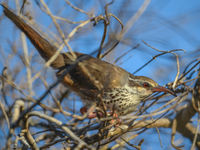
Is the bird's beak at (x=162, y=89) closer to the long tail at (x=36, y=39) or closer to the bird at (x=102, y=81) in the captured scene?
the bird at (x=102, y=81)

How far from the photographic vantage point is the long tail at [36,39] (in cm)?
349

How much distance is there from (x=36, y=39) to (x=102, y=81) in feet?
4.05

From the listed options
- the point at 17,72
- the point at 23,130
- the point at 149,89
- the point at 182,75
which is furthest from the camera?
the point at 17,72

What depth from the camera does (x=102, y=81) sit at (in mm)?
3766

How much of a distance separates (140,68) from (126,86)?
1.32 ft

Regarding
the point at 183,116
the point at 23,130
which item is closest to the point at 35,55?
the point at 23,130

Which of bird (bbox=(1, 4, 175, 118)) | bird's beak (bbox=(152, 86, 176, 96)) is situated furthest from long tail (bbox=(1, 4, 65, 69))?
bird's beak (bbox=(152, 86, 176, 96))

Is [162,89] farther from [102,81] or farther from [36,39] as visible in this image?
[36,39]

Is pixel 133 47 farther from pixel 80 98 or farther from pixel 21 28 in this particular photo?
pixel 21 28

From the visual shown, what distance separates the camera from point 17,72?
4953 mm

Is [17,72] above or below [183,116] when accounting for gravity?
above

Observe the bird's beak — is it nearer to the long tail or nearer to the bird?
the bird

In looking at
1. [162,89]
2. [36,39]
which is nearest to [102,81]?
[162,89]

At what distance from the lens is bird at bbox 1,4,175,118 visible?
3.79m
